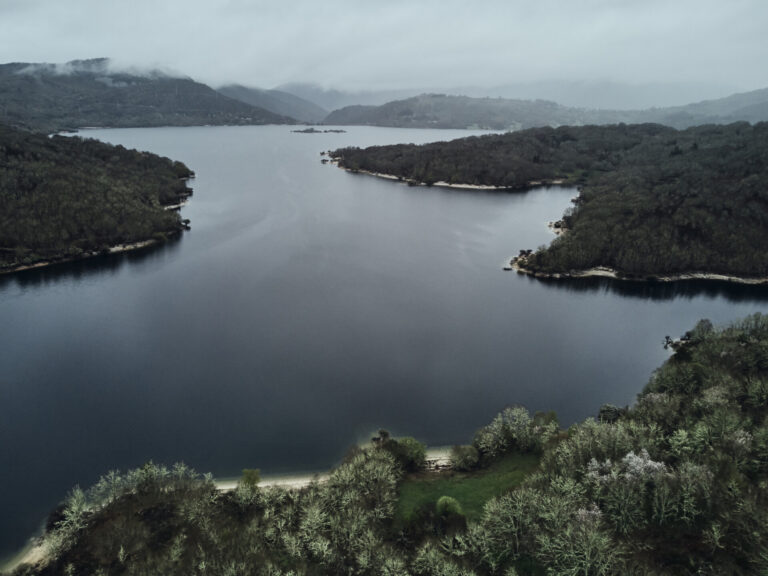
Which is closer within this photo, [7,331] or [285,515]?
[285,515]

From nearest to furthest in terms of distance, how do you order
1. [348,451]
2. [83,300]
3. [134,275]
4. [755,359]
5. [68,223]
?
[348,451] → [755,359] → [83,300] → [134,275] → [68,223]

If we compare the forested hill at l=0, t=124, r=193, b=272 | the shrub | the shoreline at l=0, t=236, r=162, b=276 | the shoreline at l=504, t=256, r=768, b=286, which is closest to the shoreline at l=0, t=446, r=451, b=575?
the shrub

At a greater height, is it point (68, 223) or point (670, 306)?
point (68, 223)

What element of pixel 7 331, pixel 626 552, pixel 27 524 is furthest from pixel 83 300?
pixel 626 552

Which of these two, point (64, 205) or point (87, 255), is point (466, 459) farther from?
Result: point (64, 205)

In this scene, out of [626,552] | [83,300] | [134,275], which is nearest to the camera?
[626,552]

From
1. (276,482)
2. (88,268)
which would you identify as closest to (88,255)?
(88,268)

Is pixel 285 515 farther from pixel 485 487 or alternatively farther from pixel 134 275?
pixel 134 275
